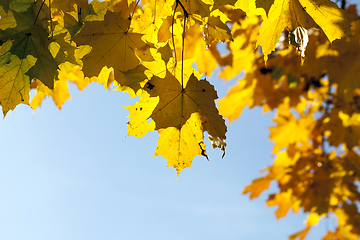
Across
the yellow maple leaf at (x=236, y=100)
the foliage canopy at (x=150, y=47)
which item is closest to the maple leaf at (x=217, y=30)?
the foliage canopy at (x=150, y=47)

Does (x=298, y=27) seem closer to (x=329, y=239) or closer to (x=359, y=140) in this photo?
(x=359, y=140)

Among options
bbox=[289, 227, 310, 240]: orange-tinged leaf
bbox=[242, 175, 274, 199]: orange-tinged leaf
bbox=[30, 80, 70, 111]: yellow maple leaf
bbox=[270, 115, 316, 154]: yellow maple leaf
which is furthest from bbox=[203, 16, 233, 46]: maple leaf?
bbox=[289, 227, 310, 240]: orange-tinged leaf

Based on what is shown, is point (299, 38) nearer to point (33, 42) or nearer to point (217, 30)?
point (217, 30)

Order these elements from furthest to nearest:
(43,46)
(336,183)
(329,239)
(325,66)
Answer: (329,239), (336,183), (325,66), (43,46)

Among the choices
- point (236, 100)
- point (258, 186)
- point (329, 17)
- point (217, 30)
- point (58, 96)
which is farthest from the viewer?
point (258, 186)

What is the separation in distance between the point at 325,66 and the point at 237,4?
6.45ft

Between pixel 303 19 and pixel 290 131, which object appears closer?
pixel 303 19

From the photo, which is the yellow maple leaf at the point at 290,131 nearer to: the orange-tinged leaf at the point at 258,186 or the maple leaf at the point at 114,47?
the orange-tinged leaf at the point at 258,186

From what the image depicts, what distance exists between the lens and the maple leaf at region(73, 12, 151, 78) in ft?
3.30

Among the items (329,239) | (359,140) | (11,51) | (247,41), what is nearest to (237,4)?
(11,51)

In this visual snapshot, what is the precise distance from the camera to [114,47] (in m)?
1.01

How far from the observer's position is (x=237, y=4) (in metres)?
1.04

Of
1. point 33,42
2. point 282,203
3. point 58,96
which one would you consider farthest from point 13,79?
point 282,203

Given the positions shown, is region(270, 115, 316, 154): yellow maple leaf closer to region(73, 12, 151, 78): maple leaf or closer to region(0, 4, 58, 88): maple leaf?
region(73, 12, 151, 78): maple leaf
